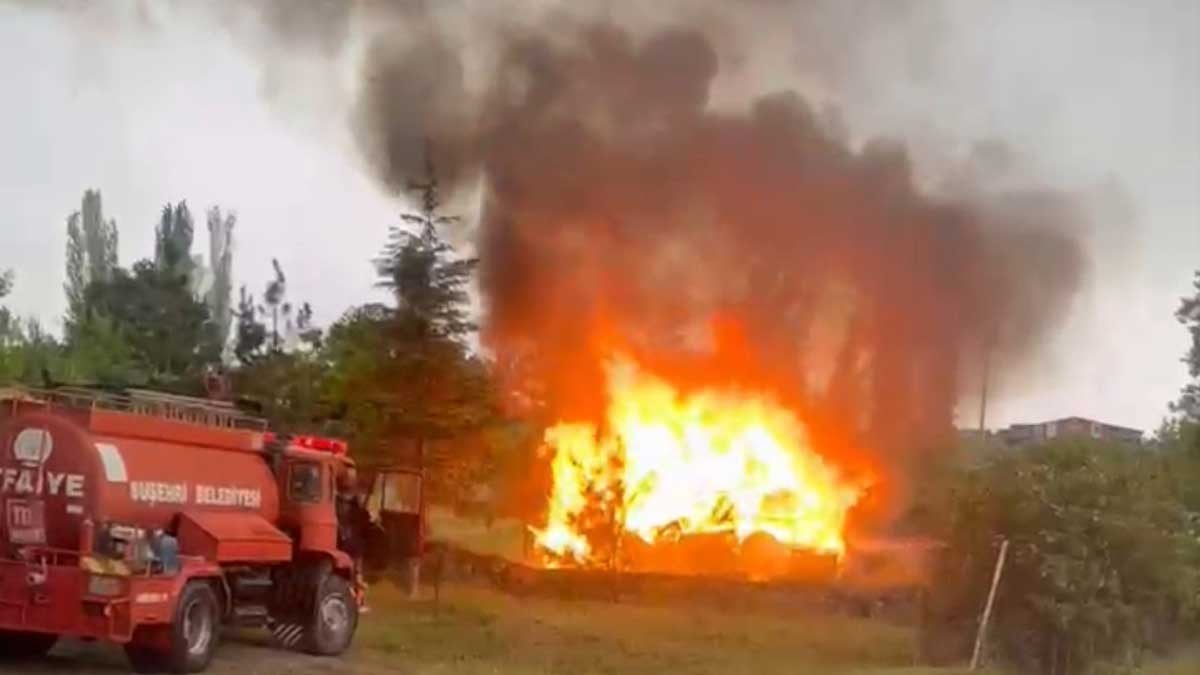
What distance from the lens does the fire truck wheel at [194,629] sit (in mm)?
17703

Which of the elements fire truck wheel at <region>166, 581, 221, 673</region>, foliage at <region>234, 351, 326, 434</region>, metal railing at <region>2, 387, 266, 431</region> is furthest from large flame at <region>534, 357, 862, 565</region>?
fire truck wheel at <region>166, 581, 221, 673</region>

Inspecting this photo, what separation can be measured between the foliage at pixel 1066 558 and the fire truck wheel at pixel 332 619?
329 inches

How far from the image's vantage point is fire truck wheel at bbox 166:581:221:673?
17703 mm

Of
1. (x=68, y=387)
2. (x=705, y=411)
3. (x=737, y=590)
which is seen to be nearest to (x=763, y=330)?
(x=705, y=411)

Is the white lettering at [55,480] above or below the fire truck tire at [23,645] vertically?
above

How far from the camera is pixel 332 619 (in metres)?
21.4

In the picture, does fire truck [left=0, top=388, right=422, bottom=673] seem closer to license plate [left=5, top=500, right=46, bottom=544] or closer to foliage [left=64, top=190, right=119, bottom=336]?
license plate [left=5, top=500, right=46, bottom=544]

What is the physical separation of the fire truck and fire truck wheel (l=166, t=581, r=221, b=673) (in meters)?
0.02

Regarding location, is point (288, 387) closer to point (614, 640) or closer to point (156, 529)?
point (614, 640)

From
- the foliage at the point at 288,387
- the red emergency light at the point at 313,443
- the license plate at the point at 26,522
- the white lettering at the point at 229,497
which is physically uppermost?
the foliage at the point at 288,387

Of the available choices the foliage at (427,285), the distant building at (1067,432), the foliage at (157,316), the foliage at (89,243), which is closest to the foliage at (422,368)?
the foliage at (427,285)

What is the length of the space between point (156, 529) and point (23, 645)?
2479 mm

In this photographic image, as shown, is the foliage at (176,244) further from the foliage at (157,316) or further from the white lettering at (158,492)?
the white lettering at (158,492)

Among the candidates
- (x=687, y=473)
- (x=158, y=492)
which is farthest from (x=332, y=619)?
(x=687, y=473)
